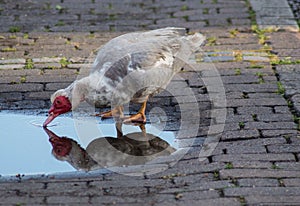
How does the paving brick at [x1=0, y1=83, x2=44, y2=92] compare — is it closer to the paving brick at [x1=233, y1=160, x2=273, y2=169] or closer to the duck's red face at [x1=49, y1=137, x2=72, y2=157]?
the duck's red face at [x1=49, y1=137, x2=72, y2=157]

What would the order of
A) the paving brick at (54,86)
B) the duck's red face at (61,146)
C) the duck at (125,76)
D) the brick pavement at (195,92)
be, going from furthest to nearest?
the paving brick at (54,86) → the duck at (125,76) → the duck's red face at (61,146) → the brick pavement at (195,92)

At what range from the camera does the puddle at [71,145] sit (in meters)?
5.52

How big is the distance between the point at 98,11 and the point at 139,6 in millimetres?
624

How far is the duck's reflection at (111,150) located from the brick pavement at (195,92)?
0.67 ft

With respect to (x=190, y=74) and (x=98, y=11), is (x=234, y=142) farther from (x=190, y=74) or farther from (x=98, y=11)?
(x=98, y=11)

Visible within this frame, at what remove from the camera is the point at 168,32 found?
6613mm

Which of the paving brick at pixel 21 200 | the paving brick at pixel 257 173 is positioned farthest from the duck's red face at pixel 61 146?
the paving brick at pixel 257 173

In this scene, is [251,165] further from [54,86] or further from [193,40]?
[54,86]

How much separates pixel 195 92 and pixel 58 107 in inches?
60.1

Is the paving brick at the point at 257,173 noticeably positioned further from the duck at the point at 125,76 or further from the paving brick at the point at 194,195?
the duck at the point at 125,76

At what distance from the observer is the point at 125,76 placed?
598cm

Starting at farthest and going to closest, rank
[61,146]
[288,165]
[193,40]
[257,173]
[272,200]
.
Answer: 1. [193,40]
2. [61,146]
3. [288,165]
4. [257,173]
5. [272,200]

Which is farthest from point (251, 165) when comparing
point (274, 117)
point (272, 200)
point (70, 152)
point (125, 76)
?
point (70, 152)

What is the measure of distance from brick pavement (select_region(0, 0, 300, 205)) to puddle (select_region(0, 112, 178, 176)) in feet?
0.70
